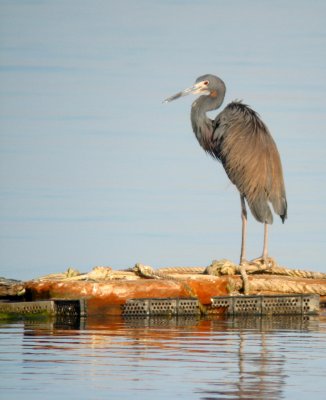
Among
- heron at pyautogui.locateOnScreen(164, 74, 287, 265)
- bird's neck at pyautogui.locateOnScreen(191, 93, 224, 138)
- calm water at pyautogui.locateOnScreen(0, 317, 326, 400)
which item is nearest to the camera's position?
calm water at pyautogui.locateOnScreen(0, 317, 326, 400)

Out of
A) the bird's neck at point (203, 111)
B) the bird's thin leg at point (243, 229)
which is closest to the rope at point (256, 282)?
the bird's thin leg at point (243, 229)

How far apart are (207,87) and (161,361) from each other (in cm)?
1214

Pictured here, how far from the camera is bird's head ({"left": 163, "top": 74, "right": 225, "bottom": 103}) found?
75.4ft

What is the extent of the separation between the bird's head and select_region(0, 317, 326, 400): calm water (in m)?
7.62

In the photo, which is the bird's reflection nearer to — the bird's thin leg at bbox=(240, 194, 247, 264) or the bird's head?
the bird's thin leg at bbox=(240, 194, 247, 264)

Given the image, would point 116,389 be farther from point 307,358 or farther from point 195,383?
point 307,358

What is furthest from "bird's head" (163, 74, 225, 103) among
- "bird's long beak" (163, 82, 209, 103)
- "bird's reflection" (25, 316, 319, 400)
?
→ "bird's reflection" (25, 316, 319, 400)

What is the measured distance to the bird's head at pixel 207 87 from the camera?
22984 mm

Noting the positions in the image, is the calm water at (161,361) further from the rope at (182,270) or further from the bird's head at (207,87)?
the bird's head at (207,87)

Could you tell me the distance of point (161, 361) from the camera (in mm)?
11523

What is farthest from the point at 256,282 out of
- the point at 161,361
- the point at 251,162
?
the point at 161,361

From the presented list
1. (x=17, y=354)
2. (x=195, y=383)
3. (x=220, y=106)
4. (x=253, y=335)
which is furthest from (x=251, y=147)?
(x=195, y=383)

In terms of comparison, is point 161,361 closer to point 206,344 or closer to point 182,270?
point 206,344

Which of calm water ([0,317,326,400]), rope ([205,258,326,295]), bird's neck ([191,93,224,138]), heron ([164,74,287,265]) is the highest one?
bird's neck ([191,93,224,138])
